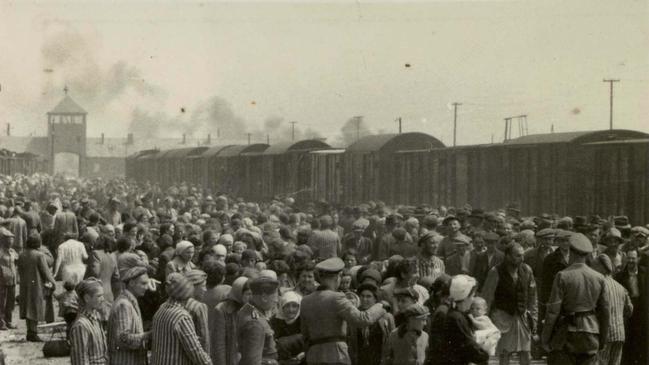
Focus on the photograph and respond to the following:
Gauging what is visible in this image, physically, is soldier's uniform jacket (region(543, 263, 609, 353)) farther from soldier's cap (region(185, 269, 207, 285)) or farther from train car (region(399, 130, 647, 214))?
train car (region(399, 130, 647, 214))

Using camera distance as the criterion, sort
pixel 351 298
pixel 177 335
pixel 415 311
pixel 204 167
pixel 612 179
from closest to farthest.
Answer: pixel 177 335, pixel 415 311, pixel 351 298, pixel 612 179, pixel 204 167

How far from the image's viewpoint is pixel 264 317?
23.5 feet

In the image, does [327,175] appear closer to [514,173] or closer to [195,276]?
[514,173]

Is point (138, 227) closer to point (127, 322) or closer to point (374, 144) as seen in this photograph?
point (127, 322)

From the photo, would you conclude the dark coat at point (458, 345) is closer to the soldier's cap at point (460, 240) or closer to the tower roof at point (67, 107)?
the soldier's cap at point (460, 240)

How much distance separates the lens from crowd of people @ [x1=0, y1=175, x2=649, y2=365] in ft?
22.6

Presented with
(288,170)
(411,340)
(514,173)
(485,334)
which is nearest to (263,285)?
(411,340)

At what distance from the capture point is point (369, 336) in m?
8.08

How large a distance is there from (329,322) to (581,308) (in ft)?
9.01

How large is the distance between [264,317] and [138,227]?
8253 mm

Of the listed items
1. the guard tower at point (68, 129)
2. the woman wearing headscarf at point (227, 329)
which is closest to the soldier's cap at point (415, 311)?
the woman wearing headscarf at point (227, 329)

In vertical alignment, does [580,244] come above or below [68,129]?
below

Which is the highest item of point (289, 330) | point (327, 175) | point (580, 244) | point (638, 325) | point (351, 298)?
point (327, 175)

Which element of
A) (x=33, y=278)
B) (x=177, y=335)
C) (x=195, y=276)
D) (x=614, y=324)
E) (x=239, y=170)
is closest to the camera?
(x=177, y=335)
